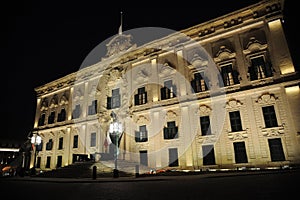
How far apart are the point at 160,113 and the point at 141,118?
8.74ft

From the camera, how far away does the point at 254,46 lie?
1812 centimetres

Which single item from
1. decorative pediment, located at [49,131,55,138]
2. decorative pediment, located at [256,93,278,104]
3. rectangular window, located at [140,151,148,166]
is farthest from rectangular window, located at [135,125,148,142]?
decorative pediment, located at [49,131,55,138]

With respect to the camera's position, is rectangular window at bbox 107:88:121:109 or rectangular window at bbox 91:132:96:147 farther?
rectangular window at bbox 91:132:96:147

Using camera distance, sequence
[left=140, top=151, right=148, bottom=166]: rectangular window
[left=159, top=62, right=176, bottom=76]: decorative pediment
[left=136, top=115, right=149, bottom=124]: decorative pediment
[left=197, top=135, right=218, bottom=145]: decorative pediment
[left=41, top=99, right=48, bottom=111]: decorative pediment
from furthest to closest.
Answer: [left=41, top=99, right=48, bottom=111]: decorative pediment → [left=136, top=115, right=149, bottom=124]: decorative pediment → [left=159, top=62, right=176, bottom=76]: decorative pediment → [left=140, top=151, right=148, bottom=166]: rectangular window → [left=197, top=135, right=218, bottom=145]: decorative pediment

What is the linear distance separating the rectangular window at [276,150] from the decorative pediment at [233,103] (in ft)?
12.6

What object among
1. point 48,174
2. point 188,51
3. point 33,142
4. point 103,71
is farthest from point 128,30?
point 48,174

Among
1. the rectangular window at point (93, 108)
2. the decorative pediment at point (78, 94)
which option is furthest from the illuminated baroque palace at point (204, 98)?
the decorative pediment at point (78, 94)

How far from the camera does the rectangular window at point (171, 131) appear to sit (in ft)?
67.1

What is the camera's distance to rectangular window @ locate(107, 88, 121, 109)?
2639 cm

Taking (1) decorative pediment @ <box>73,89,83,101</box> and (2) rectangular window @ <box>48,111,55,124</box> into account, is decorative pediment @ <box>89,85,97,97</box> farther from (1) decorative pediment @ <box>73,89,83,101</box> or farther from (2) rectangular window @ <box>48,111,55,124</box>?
(2) rectangular window @ <box>48,111,55,124</box>

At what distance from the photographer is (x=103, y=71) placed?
93.9 ft

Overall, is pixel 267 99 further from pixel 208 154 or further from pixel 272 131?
pixel 208 154

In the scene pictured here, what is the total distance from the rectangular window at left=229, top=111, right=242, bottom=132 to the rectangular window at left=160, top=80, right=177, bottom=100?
6419 mm

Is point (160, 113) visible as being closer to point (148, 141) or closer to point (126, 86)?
point (148, 141)
